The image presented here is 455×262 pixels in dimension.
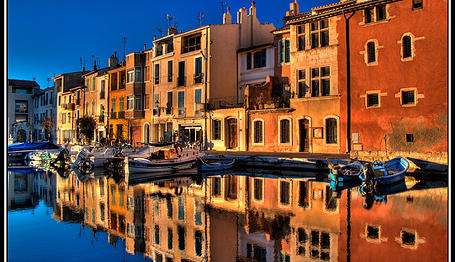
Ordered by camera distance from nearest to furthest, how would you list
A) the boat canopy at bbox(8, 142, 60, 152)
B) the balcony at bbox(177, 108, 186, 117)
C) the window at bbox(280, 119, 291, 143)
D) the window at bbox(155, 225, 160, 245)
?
the window at bbox(155, 225, 160, 245)
the window at bbox(280, 119, 291, 143)
the boat canopy at bbox(8, 142, 60, 152)
the balcony at bbox(177, 108, 186, 117)

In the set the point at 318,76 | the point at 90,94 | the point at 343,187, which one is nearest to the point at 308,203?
the point at 343,187

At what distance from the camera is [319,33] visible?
28094 millimetres

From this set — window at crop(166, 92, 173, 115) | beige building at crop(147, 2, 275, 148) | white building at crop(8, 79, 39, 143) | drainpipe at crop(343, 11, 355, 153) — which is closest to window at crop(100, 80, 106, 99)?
beige building at crop(147, 2, 275, 148)

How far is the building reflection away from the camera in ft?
27.2

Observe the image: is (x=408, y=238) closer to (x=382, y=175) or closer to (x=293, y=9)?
(x=382, y=175)

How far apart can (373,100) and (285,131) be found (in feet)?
24.0

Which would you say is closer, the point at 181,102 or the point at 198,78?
the point at 198,78

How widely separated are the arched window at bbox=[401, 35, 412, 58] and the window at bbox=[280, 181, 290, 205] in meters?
12.4

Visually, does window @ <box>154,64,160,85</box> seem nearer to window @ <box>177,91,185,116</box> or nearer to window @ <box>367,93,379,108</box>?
window @ <box>177,91,185,116</box>

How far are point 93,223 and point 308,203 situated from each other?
7.41 metres

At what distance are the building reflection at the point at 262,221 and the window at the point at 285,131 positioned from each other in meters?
12.0

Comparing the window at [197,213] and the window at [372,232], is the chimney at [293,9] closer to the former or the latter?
the window at [197,213]

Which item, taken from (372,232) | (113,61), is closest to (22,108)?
(113,61)

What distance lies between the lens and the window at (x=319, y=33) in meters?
27.8
